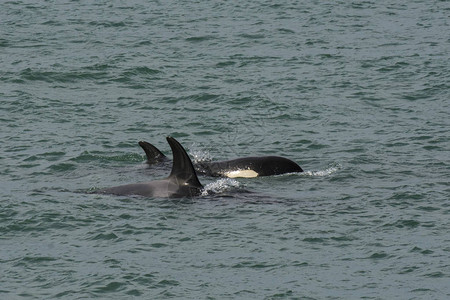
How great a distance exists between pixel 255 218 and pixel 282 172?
380 centimetres

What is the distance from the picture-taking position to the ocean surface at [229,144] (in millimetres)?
17031

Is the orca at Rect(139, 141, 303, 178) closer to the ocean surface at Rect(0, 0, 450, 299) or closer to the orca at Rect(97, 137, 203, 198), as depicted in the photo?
the ocean surface at Rect(0, 0, 450, 299)

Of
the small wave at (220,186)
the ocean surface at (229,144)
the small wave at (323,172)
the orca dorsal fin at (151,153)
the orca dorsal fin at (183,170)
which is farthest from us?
the orca dorsal fin at (151,153)

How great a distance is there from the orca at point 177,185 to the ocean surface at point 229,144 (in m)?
0.34

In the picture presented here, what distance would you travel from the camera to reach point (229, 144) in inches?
1035

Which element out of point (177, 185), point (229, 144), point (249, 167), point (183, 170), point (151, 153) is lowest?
point (229, 144)

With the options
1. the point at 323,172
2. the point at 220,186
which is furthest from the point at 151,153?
the point at 323,172

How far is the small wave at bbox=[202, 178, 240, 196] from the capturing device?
21.2 metres

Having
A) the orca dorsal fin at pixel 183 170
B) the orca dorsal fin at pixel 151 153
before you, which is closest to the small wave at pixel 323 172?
the orca dorsal fin at pixel 183 170

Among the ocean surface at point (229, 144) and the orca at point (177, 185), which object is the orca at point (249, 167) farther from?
the orca at point (177, 185)

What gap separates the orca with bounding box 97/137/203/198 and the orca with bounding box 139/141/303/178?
2.27 meters

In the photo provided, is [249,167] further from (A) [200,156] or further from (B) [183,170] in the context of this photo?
(B) [183,170]

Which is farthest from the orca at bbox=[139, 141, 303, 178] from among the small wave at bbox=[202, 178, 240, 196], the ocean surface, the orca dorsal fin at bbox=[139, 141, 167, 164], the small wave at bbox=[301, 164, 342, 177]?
the small wave at bbox=[202, 178, 240, 196]

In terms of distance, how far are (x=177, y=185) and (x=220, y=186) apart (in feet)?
4.11
